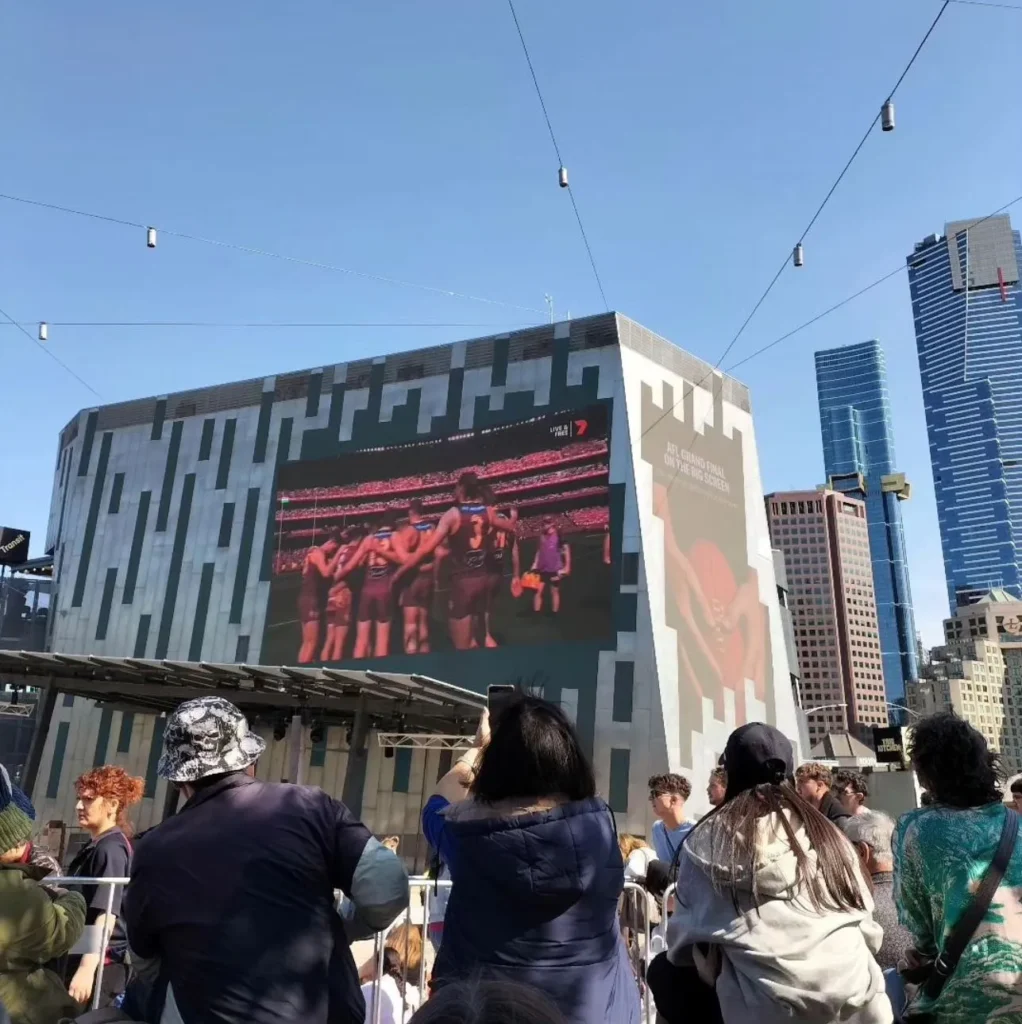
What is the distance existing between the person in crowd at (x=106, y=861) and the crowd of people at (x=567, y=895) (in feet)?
5.65

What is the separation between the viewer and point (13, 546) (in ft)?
127

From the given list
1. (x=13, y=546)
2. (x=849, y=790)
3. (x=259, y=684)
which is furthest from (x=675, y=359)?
(x=13, y=546)

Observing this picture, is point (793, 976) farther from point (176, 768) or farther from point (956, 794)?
point (176, 768)

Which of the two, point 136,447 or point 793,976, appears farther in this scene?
point 136,447

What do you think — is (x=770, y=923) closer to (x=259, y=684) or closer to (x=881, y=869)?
(x=881, y=869)

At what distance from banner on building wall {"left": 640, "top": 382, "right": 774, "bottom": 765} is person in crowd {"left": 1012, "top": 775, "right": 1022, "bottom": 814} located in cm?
1631

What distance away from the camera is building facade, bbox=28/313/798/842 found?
21672 mm

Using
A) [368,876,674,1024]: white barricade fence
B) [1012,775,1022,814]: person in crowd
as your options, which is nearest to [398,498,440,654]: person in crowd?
[368,876,674,1024]: white barricade fence

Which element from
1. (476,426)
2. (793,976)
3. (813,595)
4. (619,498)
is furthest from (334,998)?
(813,595)

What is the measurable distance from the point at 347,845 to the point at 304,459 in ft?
84.2

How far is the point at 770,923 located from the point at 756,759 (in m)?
0.41

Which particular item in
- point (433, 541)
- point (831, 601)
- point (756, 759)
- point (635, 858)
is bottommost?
point (635, 858)

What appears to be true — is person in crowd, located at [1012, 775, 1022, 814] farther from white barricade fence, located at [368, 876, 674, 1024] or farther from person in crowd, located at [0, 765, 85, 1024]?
person in crowd, located at [0, 765, 85, 1024]

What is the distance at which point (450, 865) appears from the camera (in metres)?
2.40
